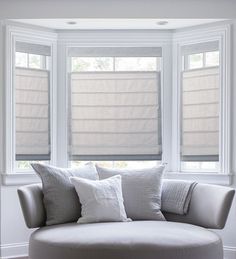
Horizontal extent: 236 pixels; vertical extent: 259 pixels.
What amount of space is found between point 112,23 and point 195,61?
2.94 ft

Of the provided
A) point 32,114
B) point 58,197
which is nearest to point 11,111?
point 32,114

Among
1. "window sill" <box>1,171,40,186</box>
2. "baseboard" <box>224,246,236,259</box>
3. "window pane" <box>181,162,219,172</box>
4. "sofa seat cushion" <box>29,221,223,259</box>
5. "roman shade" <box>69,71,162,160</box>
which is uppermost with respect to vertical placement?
"roman shade" <box>69,71,162,160</box>

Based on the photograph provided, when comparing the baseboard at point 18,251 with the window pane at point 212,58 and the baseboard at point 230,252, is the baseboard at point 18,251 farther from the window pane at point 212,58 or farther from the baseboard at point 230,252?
the window pane at point 212,58

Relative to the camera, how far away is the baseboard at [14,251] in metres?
4.57

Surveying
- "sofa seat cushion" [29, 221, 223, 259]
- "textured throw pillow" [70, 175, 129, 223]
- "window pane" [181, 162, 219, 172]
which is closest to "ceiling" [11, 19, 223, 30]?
"window pane" [181, 162, 219, 172]

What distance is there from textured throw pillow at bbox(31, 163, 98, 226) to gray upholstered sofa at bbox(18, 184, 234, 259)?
0.08 meters

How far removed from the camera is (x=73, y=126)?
4973 mm

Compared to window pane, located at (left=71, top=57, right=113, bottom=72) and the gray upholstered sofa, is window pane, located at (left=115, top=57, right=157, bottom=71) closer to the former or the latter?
window pane, located at (left=71, top=57, right=113, bottom=72)

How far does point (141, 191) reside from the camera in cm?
416

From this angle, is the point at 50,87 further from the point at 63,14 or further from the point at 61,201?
the point at 61,201

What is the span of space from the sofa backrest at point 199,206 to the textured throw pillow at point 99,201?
317 mm

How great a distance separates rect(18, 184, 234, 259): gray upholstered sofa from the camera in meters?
3.32

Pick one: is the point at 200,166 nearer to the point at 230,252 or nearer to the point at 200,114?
the point at 200,114

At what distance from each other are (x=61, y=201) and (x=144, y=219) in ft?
2.26
